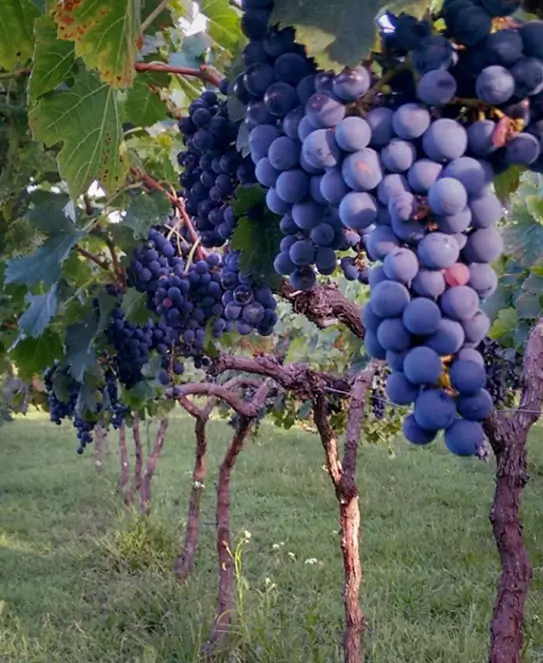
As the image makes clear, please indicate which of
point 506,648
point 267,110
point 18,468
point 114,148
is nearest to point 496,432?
point 506,648

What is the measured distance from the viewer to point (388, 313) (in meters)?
0.68

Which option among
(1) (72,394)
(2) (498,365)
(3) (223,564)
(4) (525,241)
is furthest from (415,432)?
(2) (498,365)

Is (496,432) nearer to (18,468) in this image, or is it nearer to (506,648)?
(506,648)

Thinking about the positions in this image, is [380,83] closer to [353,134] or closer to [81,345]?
[353,134]

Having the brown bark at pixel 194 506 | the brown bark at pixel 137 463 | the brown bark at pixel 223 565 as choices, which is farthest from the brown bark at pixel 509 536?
the brown bark at pixel 137 463

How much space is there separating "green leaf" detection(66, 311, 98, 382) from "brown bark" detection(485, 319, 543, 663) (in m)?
1.62

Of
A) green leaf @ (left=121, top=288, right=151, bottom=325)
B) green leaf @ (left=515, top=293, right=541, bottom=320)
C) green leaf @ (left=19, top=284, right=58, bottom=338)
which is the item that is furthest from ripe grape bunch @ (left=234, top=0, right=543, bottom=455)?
green leaf @ (left=515, top=293, right=541, bottom=320)

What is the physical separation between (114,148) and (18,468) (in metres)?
10.7

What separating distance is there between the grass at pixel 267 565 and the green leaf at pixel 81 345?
A: 1634 mm

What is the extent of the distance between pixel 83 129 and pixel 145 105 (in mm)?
762

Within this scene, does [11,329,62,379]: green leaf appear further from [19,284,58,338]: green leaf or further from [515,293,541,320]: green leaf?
[515,293,541,320]: green leaf

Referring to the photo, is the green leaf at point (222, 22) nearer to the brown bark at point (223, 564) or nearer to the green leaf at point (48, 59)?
the green leaf at point (48, 59)

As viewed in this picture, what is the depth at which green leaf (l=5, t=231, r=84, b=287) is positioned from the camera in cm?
205

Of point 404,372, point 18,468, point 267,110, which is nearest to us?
point 404,372
